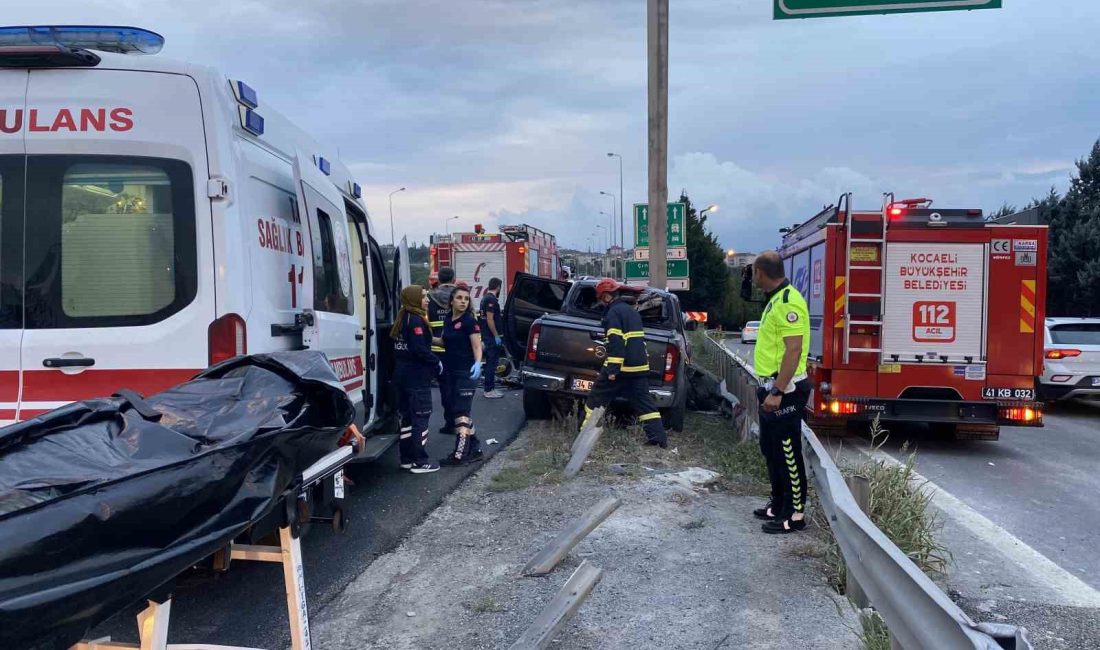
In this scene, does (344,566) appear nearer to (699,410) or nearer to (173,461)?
(173,461)

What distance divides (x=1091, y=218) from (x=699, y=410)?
696 inches

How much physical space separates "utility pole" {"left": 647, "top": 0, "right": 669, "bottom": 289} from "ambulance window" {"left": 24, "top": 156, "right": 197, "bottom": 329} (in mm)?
10733

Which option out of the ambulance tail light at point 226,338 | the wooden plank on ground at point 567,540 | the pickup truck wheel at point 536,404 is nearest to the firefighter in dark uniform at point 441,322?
the pickup truck wheel at point 536,404

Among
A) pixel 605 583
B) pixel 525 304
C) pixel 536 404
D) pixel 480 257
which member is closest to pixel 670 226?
pixel 480 257

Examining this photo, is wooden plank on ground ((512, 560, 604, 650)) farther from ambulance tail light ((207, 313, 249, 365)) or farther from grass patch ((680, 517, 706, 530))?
ambulance tail light ((207, 313, 249, 365))

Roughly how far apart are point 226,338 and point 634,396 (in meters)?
4.86

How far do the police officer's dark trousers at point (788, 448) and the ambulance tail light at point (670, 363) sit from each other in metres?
3.18

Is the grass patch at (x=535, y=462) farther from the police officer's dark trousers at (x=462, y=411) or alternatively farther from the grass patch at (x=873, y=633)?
the grass patch at (x=873, y=633)

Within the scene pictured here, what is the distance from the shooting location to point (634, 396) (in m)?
8.01

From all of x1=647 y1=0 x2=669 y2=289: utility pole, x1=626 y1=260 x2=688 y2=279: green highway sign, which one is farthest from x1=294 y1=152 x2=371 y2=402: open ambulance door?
x1=626 y1=260 x2=688 y2=279: green highway sign

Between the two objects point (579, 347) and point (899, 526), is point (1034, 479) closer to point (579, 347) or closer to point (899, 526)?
point (899, 526)

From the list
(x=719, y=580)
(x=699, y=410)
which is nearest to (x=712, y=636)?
(x=719, y=580)

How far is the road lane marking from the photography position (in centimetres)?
468

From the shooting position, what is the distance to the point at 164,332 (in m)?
3.78
